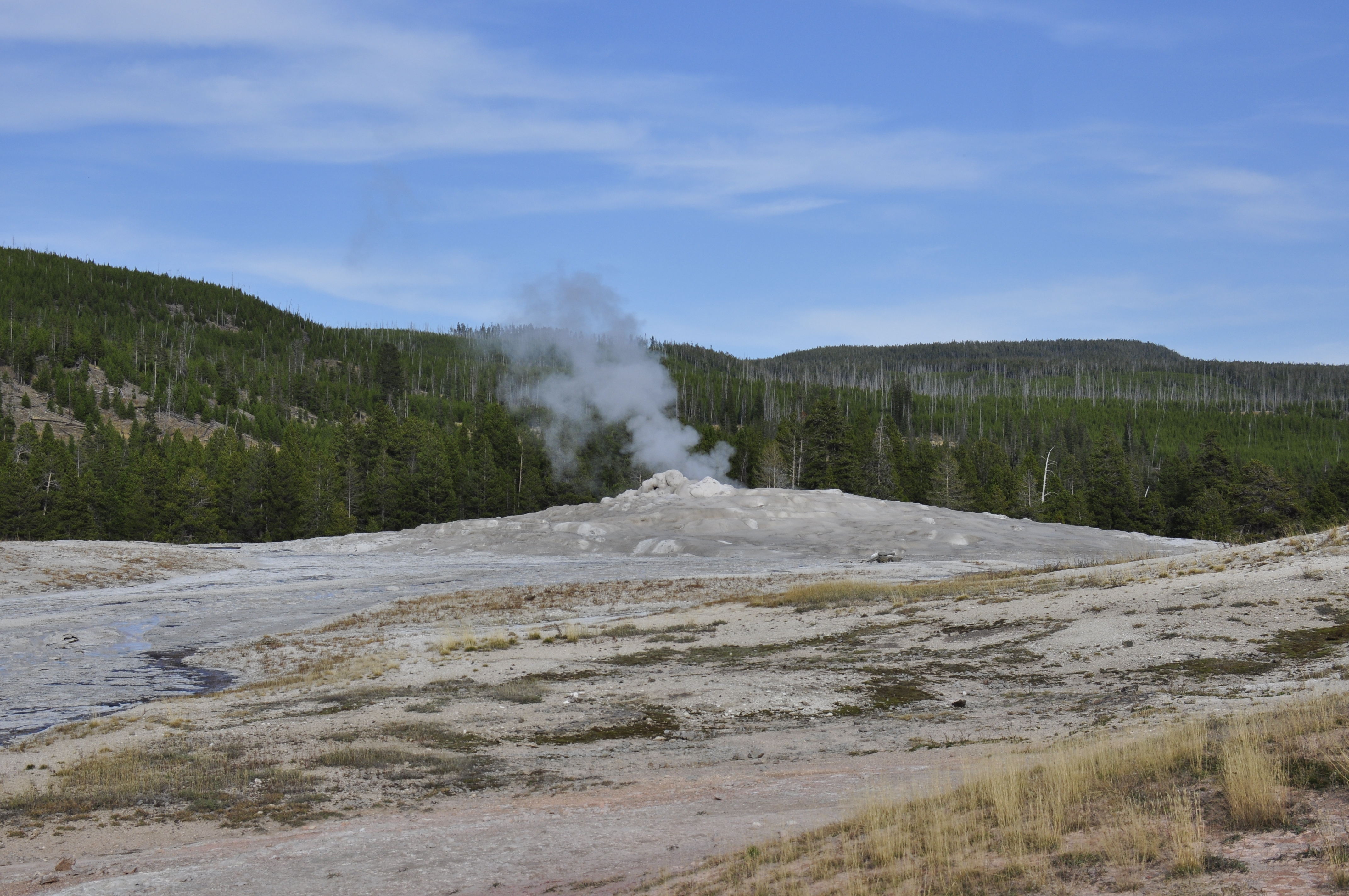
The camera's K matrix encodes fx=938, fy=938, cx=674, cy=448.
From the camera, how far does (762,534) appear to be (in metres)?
65.8

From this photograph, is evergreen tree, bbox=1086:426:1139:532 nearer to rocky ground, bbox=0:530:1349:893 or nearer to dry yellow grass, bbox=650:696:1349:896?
rocky ground, bbox=0:530:1349:893

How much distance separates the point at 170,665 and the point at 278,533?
61.0 metres

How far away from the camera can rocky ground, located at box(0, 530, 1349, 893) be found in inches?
406

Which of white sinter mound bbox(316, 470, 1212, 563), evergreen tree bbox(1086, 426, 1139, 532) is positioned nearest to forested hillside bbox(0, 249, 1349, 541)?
evergreen tree bbox(1086, 426, 1139, 532)

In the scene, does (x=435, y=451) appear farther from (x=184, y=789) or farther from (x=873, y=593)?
(x=184, y=789)

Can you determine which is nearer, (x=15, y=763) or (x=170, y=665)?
(x=15, y=763)

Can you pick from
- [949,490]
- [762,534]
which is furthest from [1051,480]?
[762,534]

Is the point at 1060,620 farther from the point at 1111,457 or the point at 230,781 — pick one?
the point at 1111,457

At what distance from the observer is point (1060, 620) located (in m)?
23.7

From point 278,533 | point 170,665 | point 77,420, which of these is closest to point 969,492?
point 278,533

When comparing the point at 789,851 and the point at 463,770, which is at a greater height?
the point at 789,851

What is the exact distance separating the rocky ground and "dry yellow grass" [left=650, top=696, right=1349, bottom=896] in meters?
0.52

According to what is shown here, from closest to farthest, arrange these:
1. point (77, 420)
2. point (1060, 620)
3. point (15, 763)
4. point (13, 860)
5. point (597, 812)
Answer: point (13, 860)
point (597, 812)
point (15, 763)
point (1060, 620)
point (77, 420)

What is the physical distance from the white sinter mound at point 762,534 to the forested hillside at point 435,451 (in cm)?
1270
